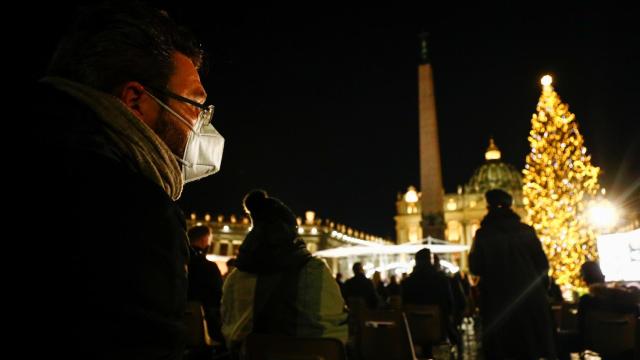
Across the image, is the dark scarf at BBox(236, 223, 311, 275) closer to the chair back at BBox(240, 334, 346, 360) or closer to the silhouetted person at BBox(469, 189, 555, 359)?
the chair back at BBox(240, 334, 346, 360)

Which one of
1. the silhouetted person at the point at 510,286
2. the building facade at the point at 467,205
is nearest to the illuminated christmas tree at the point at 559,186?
the silhouetted person at the point at 510,286

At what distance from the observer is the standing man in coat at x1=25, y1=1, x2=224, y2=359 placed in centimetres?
67

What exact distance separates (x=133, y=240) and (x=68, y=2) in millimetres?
1741

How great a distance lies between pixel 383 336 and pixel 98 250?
3.83 m

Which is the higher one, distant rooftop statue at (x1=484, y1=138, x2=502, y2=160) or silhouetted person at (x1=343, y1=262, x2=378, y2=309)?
Answer: distant rooftop statue at (x1=484, y1=138, x2=502, y2=160)

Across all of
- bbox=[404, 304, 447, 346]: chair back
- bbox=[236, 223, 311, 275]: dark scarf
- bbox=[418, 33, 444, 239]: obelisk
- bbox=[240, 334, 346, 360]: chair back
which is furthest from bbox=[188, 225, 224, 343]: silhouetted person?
bbox=[418, 33, 444, 239]: obelisk

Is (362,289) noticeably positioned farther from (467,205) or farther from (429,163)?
(467,205)

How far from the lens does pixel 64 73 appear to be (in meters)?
1.03

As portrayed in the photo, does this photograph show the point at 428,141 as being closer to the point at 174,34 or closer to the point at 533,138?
the point at 533,138

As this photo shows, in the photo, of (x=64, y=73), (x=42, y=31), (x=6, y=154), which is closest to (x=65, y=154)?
(x=6, y=154)

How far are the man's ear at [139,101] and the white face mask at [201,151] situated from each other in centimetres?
9

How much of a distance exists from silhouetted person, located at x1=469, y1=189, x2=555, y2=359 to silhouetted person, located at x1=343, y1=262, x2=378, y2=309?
13.1 feet

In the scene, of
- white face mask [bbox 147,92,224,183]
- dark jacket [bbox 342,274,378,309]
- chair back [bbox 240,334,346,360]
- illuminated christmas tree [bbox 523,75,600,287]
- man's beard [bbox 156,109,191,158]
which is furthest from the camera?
illuminated christmas tree [bbox 523,75,600,287]

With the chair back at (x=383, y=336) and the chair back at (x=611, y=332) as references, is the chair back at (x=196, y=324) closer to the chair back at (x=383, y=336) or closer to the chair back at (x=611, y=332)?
the chair back at (x=383, y=336)
